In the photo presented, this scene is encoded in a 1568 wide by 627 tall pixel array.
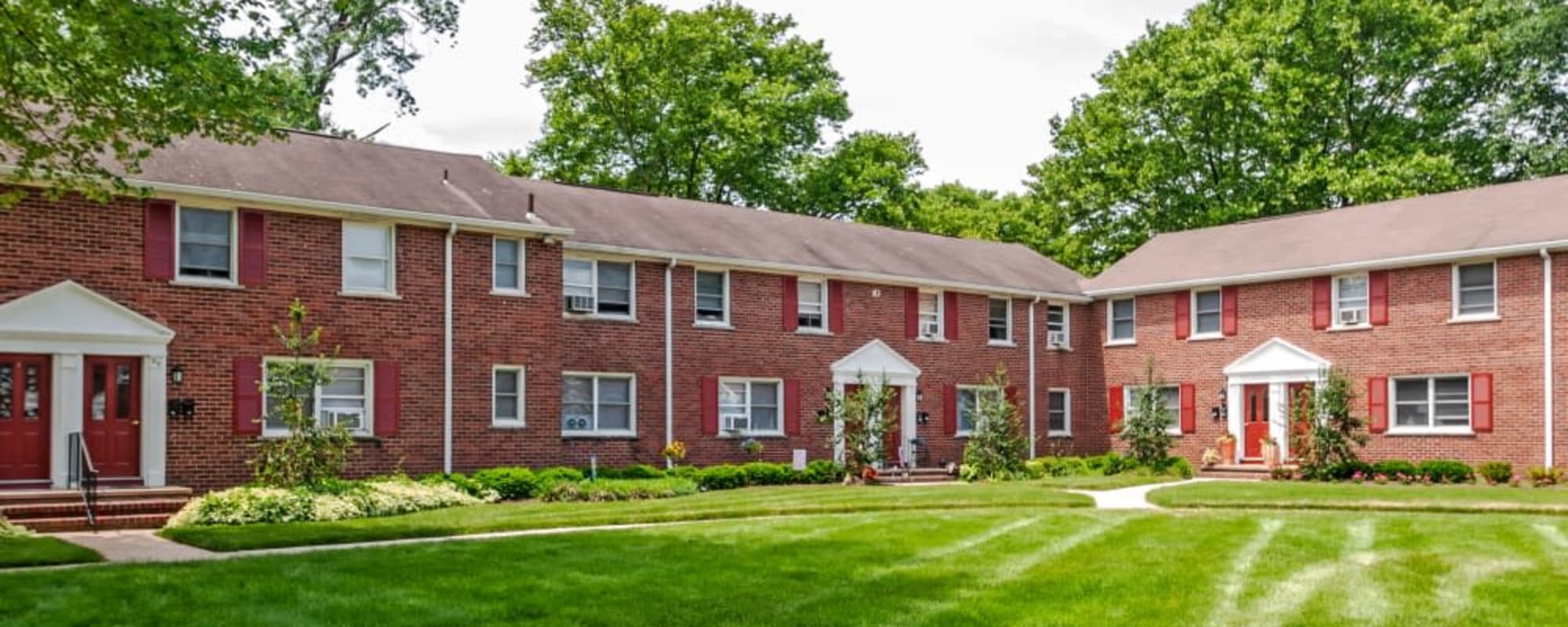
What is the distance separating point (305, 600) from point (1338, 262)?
24.4 m

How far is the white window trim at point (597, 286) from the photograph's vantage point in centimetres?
2588

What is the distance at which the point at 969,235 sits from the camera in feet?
161

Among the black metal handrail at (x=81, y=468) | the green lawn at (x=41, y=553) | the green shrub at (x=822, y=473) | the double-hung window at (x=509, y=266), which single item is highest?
the double-hung window at (x=509, y=266)

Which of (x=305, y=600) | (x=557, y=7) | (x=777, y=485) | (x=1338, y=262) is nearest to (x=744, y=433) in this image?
(x=777, y=485)

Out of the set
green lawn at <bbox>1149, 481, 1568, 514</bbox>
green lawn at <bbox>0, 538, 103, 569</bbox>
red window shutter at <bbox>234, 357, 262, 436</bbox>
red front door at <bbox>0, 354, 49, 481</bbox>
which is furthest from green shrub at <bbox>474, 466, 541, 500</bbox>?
green lawn at <bbox>1149, 481, 1568, 514</bbox>

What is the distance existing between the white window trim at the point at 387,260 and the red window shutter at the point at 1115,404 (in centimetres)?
1845

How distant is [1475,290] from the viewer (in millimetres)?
27641

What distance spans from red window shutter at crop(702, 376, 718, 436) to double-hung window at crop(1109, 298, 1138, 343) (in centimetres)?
1159

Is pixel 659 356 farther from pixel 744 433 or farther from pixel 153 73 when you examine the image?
pixel 153 73

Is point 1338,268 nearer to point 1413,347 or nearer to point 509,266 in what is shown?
point 1413,347

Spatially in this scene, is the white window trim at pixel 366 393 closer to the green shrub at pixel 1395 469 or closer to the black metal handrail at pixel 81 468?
the black metal handrail at pixel 81 468

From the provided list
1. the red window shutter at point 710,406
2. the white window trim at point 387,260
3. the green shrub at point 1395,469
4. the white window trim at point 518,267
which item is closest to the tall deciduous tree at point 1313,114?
the green shrub at point 1395,469

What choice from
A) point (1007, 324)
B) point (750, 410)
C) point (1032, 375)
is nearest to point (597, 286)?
point (750, 410)

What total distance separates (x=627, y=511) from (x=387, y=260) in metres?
6.69
